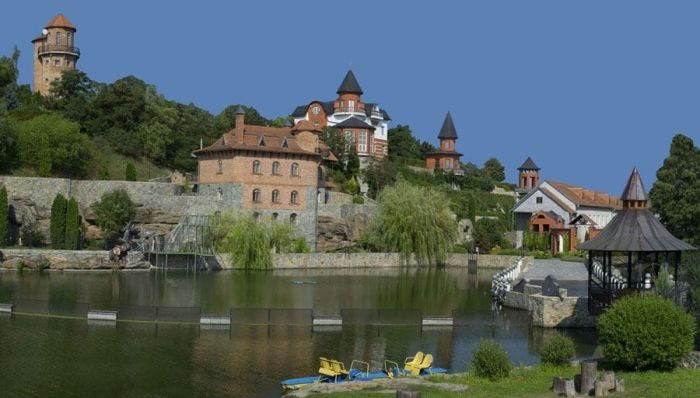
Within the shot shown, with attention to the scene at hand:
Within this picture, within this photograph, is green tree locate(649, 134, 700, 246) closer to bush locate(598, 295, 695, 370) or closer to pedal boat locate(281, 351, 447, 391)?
bush locate(598, 295, 695, 370)

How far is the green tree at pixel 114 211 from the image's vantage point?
59094mm

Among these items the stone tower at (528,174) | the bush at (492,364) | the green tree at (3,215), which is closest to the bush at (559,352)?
the bush at (492,364)

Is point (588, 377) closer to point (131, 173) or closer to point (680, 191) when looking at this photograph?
point (680, 191)

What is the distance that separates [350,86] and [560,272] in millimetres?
45270

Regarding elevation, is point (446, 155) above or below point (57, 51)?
below

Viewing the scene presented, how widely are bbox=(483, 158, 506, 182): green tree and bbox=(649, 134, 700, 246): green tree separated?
55.7 m

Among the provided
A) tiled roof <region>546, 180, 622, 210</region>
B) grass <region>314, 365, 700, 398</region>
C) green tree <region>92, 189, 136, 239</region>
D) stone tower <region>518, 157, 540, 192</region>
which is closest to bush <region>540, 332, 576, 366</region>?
grass <region>314, 365, 700, 398</region>

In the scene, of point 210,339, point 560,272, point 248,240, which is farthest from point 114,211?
point 210,339

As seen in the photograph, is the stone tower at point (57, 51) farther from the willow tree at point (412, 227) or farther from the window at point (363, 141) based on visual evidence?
the willow tree at point (412, 227)

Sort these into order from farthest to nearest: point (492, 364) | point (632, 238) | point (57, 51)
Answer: point (57, 51) → point (632, 238) → point (492, 364)

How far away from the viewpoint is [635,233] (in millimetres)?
31219

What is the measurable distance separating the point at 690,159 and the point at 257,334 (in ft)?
113

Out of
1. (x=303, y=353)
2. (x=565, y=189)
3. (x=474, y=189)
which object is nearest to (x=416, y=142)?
(x=474, y=189)

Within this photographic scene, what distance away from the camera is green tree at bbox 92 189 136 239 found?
59.1 meters
